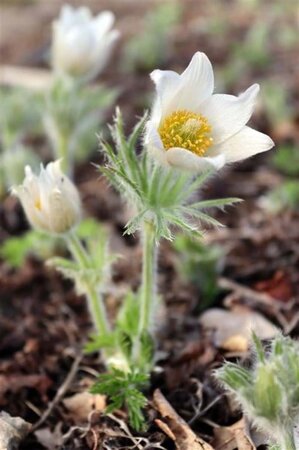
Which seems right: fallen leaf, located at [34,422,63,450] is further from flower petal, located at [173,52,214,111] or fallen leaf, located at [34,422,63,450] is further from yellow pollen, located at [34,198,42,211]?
flower petal, located at [173,52,214,111]

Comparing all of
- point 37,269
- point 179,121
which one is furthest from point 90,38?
point 179,121

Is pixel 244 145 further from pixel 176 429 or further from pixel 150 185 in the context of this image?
pixel 176 429

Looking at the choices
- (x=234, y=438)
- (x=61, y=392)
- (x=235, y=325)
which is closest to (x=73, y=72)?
(x=235, y=325)

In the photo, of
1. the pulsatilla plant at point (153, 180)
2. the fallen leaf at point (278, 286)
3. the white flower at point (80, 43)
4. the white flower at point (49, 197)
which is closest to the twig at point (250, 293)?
the fallen leaf at point (278, 286)

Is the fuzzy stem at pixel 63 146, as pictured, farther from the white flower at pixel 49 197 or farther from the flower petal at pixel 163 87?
the flower petal at pixel 163 87

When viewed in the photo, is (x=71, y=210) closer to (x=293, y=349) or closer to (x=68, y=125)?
(x=293, y=349)

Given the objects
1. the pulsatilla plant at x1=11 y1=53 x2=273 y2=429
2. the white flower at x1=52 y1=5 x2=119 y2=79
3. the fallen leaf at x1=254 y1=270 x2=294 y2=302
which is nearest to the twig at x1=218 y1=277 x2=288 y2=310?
the fallen leaf at x1=254 y1=270 x2=294 y2=302
